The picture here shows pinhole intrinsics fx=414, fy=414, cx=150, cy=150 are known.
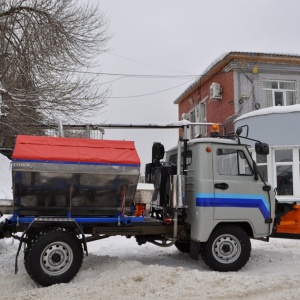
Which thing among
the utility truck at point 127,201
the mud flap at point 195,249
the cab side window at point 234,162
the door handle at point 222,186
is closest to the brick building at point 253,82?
the cab side window at point 234,162

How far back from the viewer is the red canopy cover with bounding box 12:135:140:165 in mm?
6280

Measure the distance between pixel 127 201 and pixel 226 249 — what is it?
79.6 inches

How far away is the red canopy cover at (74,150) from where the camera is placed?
628 cm

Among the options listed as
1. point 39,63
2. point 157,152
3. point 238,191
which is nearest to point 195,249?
point 238,191

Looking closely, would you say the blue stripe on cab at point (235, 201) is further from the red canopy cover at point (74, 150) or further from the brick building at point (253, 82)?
the brick building at point (253, 82)

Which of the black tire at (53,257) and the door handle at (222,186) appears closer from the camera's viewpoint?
the black tire at (53,257)

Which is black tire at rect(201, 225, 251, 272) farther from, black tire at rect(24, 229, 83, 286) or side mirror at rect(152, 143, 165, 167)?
black tire at rect(24, 229, 83, 286)

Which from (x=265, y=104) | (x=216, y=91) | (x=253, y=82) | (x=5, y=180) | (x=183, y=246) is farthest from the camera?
(x=216, y=91)

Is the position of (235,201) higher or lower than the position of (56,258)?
higher

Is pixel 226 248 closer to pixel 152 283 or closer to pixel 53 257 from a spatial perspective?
pixel 152 283

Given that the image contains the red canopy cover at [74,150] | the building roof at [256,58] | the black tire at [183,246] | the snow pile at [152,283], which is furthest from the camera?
the building roof at [256,58]

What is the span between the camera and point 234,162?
760 centimetres

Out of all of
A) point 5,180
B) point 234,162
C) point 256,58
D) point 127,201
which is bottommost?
point 127,201

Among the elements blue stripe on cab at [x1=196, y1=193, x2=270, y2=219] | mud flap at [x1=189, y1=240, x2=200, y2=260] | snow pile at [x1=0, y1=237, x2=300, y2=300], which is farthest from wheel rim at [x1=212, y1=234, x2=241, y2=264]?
blue stripe on cab at [x1=196, y1=193, x2=270, y2=219]
